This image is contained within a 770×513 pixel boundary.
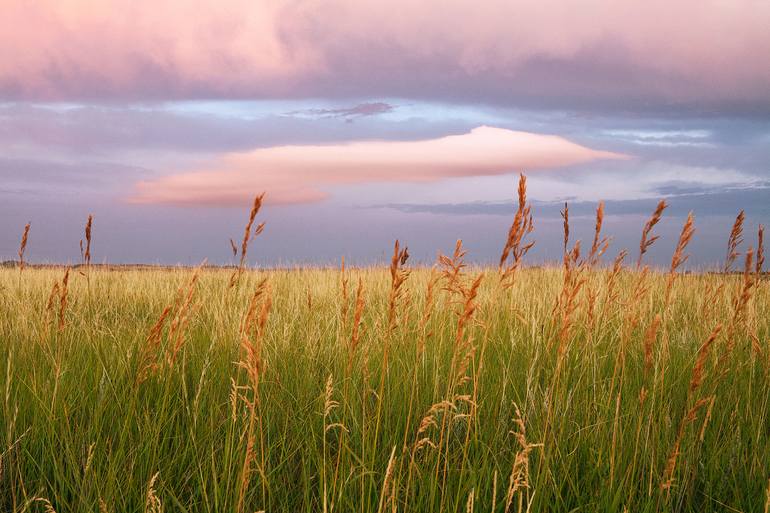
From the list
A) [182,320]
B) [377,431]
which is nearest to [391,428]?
[377,431]

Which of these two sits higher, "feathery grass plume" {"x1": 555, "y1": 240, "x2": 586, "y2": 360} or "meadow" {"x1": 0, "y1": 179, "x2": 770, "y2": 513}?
"feathery grass plume" {"x1": 555, "y1": 240, "x2": 586, "y2": 360}

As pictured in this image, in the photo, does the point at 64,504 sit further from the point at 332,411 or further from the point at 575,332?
the point at 575,332

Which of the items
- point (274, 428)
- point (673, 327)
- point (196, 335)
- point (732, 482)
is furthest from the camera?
point (673, 327)

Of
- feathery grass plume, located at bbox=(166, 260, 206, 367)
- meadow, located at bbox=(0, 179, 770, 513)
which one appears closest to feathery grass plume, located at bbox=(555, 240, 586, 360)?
meadow, located at bbox=(0, 179, 770, 513)

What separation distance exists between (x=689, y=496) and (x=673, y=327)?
3214 mm

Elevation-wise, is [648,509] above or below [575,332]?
below

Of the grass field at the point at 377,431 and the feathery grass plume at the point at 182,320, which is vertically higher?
the feathery grass plume at the point at 182,320

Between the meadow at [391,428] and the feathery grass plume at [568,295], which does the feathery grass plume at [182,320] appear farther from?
the feathery grass plume at [568,295]

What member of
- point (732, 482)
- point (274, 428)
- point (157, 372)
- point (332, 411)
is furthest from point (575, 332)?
point (157, 372)

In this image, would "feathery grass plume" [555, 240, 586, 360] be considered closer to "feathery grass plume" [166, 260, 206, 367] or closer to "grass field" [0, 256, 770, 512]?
"grass field" [0, 256, 770, 512]

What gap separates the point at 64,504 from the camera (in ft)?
7.10

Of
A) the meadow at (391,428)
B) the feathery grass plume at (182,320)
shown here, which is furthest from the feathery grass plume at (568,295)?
the feathery grass plume at (182,320)

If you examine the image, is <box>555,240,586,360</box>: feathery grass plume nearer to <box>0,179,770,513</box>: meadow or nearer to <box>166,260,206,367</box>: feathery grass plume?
<box>0,179,770,513</box>: meadow

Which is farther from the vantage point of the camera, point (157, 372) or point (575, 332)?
point (575, 332)
